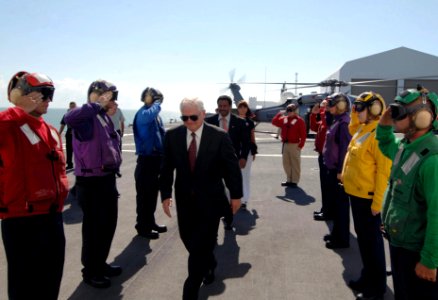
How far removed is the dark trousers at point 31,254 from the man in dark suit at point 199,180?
1101 millimetres

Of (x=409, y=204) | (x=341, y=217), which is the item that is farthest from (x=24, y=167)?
(x=341, y=217)

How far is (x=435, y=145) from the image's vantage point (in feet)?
7.08

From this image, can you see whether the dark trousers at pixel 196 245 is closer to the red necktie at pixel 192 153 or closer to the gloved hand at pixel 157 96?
the red necktie at pixel 192 153

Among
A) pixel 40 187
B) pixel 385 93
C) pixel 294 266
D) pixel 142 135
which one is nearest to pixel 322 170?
pixel 294 266

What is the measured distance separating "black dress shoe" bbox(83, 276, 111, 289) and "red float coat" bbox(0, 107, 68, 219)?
57.4 inches

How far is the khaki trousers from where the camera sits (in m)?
8.63

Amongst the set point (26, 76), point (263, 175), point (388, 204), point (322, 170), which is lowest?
point (263, 175)

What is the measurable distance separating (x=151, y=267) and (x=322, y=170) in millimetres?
3434

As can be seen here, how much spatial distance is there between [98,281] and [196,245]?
1.38 metres

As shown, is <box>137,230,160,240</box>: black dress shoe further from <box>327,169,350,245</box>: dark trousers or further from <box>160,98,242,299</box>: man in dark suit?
<box>327,169,350,245</box>: dark trousers

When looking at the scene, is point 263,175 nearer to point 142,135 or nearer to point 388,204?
point 142,135

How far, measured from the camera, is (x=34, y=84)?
8.16 ft

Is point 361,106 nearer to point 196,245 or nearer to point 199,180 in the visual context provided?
point 199,180

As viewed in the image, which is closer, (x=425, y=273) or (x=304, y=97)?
(x=425, y=273)
